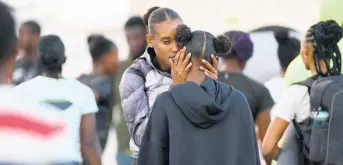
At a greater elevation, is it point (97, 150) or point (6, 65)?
point (6, 65)

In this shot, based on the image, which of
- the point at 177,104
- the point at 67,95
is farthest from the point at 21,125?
the point at 67,95

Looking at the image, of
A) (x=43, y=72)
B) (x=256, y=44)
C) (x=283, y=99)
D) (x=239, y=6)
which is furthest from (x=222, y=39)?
(x=239, y=6)

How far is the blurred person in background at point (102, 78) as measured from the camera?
→ 610cm

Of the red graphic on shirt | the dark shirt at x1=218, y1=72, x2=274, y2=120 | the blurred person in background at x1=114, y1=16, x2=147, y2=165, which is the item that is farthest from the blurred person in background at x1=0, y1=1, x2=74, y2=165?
the dark shirt at x1=218, y1=72, x2=274, y2=120

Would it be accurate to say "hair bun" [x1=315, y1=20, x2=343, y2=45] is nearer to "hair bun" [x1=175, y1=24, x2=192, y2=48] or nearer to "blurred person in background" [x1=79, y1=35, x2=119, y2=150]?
"hair bun" [x1=175, y1=24, x2=192, y2=48]

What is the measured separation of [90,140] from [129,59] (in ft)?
3.75

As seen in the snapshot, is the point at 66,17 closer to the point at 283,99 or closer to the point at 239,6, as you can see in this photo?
the point at 239,6

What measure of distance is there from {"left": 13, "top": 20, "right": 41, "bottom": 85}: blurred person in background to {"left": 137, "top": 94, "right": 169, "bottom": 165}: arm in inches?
102

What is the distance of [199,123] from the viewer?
3459 millimetres

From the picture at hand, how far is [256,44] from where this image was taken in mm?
7621

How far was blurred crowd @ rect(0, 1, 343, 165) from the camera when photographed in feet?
7.25

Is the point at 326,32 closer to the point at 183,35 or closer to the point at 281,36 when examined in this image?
the point at 281,36

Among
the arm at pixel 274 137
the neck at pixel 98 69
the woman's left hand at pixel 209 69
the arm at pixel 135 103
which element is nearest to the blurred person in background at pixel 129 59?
the neck at pixel 98 69

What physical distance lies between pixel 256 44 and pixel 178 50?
4.03 meters
